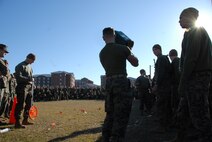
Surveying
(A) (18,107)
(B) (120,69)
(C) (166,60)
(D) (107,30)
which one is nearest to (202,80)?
(B) (120,69)

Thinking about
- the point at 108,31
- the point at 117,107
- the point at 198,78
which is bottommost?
the point at 117,107

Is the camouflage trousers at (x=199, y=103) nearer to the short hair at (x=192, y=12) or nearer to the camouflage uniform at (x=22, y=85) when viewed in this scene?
the short hair at (x=192, y=12)

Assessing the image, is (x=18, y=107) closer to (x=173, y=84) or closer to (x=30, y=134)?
(x=30, y=134)

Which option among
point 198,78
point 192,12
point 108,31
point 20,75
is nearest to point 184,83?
point 198,78

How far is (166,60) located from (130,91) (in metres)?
3.08

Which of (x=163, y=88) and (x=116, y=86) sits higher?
(x=163, y=88)

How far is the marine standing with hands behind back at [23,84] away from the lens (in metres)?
10.0

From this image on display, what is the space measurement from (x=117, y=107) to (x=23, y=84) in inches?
208

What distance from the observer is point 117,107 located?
552cm

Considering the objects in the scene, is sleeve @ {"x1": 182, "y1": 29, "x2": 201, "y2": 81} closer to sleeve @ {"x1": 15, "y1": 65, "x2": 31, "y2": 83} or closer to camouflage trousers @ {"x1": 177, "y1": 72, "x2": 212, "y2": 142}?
camouflage trousers @ {"x1": 177, "y1": 72, "x2": 212, "y2": 142}

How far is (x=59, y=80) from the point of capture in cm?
17238

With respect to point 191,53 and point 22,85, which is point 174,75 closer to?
point 191,53

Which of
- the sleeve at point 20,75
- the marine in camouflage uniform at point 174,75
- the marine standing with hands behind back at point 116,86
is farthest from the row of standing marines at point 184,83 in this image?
the sleeve at point 20,75

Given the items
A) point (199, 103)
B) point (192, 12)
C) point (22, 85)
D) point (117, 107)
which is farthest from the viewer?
point (22, 85)
